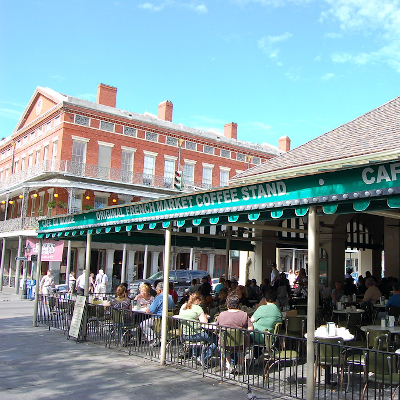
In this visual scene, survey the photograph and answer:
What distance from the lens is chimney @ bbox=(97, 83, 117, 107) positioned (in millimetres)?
38812

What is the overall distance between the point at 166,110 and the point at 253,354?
36667 millimetres

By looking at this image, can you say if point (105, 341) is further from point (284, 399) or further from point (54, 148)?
point (54, 148)

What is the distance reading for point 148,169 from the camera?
39812mm

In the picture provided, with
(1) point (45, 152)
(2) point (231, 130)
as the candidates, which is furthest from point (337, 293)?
(2) point (231, 130)

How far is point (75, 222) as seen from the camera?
12547 millimetres

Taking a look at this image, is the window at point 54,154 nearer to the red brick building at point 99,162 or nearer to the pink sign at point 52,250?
the red brick building at point 99,162

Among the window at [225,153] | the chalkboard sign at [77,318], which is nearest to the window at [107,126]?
the window at [225,153]

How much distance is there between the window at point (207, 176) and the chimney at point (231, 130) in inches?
196

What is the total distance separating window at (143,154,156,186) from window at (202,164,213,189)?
5.33 m

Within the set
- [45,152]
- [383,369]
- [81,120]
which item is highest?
[81,120]

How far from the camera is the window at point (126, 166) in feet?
125

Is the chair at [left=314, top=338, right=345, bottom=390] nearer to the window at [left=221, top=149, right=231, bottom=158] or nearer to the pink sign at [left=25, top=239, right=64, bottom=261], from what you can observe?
the pink sign at [left=25, top=239, right=64, bottom=261]

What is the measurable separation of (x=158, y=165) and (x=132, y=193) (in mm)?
4878

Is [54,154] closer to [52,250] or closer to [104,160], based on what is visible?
[104,160]
